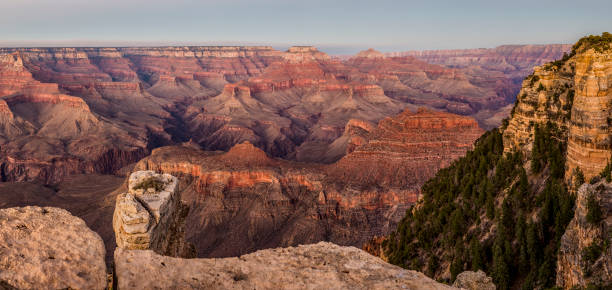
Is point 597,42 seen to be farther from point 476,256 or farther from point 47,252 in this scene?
point 47,252

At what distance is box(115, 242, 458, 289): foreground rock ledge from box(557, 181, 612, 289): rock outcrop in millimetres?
9580

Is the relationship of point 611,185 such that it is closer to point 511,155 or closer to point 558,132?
point 558,132

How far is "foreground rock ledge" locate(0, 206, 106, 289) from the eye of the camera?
6828 millimetres

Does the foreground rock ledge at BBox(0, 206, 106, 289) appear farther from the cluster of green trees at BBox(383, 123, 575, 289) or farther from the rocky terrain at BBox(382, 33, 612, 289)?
the cluster of green trees at BBox(383, 123, 575, 289)

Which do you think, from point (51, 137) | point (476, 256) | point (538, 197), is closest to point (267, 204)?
point (476, 256)

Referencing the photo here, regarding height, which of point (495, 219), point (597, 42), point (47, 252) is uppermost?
point (597, 42)

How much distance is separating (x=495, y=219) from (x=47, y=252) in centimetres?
2576

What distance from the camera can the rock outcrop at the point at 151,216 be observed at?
1335cm

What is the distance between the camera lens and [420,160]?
70.9 metres

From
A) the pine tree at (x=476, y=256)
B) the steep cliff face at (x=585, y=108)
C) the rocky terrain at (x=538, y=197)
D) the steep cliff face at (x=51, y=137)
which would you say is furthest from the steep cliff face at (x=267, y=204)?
the steep cliff face at (x=51, y=137)

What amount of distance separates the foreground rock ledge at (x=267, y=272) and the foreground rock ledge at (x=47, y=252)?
569mm

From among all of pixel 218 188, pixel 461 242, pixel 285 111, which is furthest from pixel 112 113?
pixel 461 242

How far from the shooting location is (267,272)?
9.02 metres

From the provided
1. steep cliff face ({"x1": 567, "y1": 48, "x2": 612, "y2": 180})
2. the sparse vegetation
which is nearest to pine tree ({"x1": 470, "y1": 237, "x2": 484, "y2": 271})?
steep cliff face ({"x1": 567, "y1": 48, "x2": 612, "y2": 180})
